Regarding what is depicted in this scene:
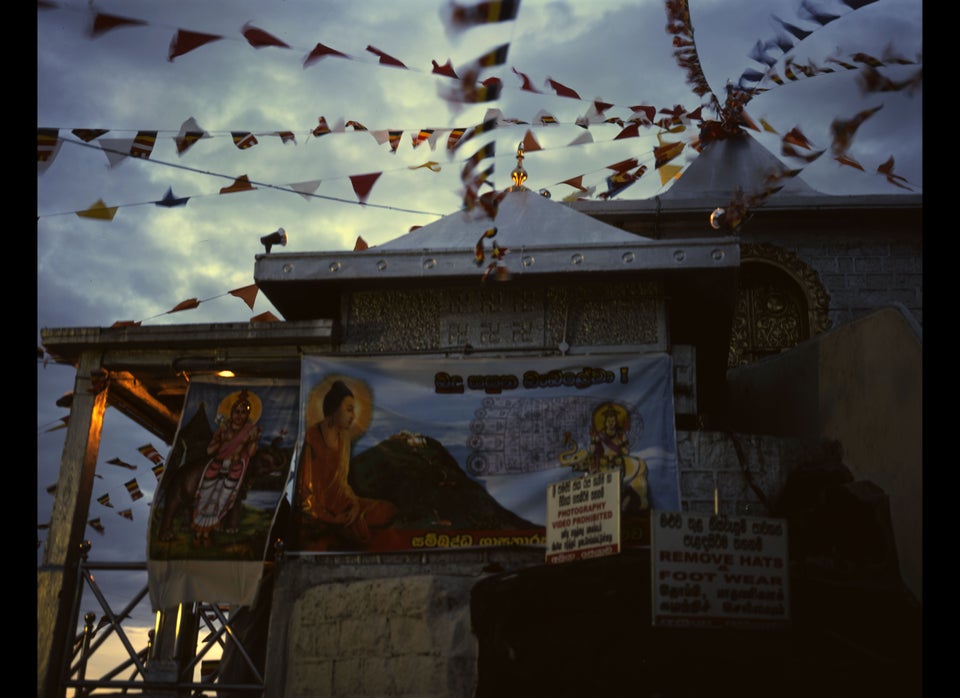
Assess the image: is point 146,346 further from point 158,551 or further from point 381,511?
point 381,511

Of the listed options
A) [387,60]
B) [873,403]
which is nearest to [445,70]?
[387,60]

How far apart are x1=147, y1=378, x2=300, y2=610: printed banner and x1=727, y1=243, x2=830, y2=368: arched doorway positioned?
8384mm

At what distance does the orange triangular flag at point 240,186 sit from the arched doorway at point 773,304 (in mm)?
9005

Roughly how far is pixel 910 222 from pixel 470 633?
447 inches

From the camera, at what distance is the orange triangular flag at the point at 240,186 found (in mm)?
12359

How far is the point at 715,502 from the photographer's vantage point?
11656 millimetres

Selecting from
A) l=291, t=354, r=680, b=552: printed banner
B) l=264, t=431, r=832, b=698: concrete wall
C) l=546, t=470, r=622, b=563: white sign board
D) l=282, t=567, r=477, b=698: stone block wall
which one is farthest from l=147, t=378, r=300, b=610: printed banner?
l=546, t=470, r=622, b=563: white sign board

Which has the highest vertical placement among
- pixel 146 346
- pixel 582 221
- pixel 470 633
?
pixel 582 221

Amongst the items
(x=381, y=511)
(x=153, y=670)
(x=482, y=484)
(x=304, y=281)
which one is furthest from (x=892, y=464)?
(x=153, y=670)

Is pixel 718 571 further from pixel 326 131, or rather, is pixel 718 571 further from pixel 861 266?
pixel 861 266

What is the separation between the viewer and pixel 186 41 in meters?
10.0

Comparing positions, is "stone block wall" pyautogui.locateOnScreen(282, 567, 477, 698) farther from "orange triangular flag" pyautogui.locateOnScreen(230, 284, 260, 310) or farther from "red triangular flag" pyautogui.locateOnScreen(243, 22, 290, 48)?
"red triangular flag" pyautogui.locateOnScreen(243, 22, 290, 48)

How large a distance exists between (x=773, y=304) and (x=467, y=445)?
8.08 m

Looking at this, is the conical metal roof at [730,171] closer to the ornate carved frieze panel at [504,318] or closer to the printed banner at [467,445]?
the ornate carved frieze panel at [504,318]
